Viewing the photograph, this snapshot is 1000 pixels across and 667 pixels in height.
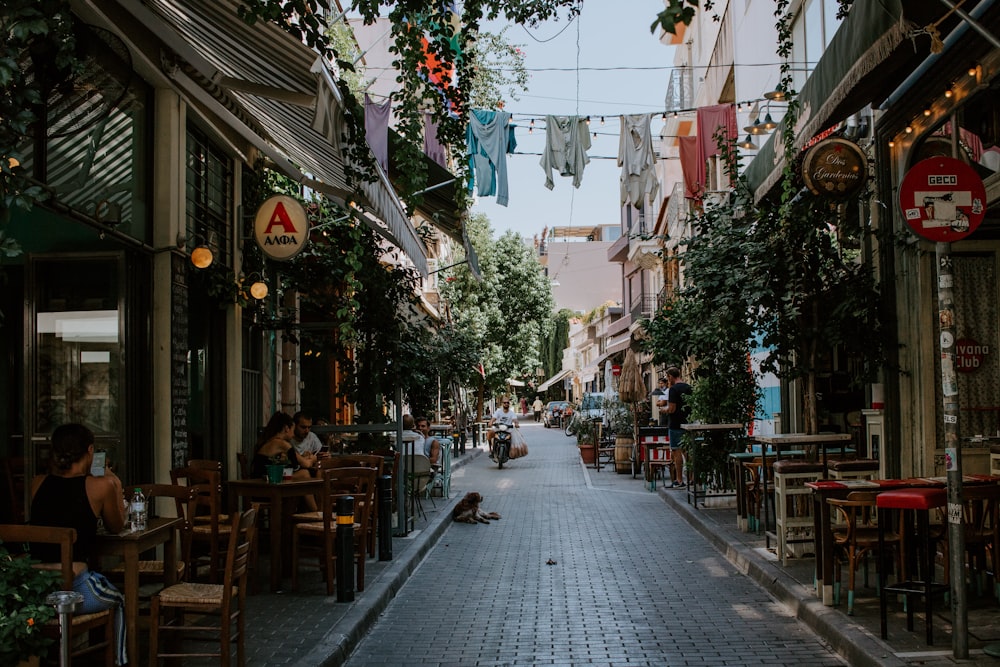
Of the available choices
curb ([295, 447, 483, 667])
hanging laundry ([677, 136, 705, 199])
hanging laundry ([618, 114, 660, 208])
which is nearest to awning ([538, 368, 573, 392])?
hanging laundry ([677, 136, 705, 199])

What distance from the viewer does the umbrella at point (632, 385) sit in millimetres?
23031

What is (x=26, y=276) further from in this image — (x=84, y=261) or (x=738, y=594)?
(x=738, y=594)

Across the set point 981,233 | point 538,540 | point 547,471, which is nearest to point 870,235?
point 981,233

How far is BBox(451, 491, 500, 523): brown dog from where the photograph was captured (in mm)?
14906

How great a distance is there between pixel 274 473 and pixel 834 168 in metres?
6.32

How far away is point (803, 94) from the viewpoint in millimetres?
9797

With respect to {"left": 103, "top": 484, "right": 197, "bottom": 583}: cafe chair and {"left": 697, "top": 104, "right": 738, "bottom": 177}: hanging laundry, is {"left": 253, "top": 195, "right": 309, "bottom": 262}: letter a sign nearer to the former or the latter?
{"left": 103, "top": 484, "right": 197, "bottom": 583}: cafe chair

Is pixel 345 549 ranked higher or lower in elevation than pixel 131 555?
lower

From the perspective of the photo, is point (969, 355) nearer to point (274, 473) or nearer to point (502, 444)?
point (274, 473)

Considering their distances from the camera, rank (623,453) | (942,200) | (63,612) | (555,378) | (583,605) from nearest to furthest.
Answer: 1. (63,612)
2. (942,200)
3. (583,605)
4. (623,453)
5. (555,378)

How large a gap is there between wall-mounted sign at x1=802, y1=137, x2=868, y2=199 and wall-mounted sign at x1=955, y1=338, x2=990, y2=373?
193cm

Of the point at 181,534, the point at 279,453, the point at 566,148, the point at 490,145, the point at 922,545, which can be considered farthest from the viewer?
the point at 566,148

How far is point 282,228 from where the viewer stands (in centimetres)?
1113

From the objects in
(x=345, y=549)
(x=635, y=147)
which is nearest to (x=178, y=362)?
(x=345, y=549)
